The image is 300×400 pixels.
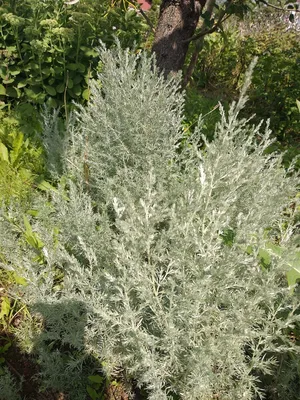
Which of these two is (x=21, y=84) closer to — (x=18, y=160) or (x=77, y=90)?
(x=77, y=90)

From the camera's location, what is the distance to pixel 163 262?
1781mm

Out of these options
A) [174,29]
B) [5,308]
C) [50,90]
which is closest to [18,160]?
[50,90]

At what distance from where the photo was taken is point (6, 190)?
2510 millimetres

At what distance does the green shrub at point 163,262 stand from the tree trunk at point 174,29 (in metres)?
0.53

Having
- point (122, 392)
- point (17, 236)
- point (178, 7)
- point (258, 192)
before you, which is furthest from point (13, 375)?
point (178, 7)

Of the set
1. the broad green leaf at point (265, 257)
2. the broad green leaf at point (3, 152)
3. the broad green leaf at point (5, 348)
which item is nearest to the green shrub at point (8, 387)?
the broad green leaf at point (5, 348)

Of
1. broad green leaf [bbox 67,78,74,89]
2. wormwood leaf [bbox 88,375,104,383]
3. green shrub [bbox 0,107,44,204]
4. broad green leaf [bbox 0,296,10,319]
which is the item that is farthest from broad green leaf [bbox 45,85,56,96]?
wormwood leaf [bbox 88,375,104,383]

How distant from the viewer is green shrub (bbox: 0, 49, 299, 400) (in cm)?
151

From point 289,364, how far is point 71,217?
1264 mm

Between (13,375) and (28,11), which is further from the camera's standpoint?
(28,11)

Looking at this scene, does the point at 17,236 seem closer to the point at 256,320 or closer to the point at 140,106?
the point at 140,106

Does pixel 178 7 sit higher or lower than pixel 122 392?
higher

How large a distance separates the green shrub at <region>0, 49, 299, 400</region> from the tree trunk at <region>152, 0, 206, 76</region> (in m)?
0.53

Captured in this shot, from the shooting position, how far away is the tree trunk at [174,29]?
8.81 ft
